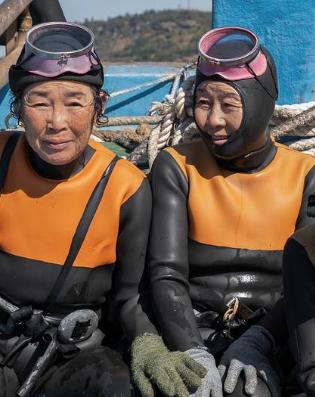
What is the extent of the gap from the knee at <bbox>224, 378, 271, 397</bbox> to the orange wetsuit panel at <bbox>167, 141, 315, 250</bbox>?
1.63ft

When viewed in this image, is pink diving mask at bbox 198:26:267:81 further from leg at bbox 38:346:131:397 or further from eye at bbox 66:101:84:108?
leg at bbox 38:346:131:397

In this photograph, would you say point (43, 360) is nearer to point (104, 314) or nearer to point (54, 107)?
point (104, 314)

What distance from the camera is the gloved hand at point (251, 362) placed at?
8.40 feet

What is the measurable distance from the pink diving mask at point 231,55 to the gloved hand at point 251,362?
31.9 inches

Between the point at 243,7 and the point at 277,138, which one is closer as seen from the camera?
the point at 277,138

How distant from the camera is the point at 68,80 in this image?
2.72 m

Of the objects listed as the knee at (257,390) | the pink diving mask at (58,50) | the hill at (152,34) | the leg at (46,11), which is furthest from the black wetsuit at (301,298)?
the hill at (152,34)

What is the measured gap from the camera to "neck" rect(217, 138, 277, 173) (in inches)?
116

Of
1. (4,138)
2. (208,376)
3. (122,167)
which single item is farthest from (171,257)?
(4,138)

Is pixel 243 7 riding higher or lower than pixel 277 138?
higher

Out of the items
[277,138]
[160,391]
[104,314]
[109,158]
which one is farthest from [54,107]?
[277,138]

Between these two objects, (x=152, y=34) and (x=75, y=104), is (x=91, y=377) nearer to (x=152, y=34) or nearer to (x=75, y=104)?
(x=75, y=104)

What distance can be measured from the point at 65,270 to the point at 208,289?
0.48 m

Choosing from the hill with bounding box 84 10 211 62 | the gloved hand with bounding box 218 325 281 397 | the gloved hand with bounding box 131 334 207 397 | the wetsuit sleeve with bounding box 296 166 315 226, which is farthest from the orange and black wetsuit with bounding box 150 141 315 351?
the hill with bounding box 84 10 211 62
